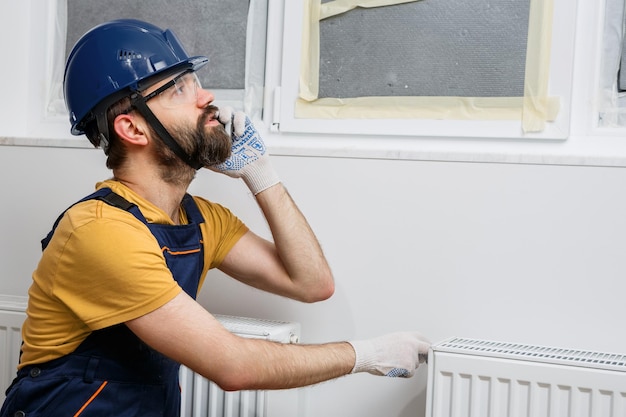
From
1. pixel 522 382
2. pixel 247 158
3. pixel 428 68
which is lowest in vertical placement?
pixel 522 382

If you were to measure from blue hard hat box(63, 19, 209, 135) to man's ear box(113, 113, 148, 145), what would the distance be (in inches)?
1.6

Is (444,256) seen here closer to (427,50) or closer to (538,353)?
(538,353)

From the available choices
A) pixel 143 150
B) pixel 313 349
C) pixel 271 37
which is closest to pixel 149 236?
pixel 143 150

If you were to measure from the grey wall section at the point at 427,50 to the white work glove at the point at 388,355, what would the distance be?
0.63 m

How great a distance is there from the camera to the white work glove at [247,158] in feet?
4.87

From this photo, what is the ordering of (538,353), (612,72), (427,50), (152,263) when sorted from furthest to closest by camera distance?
(427,50) < (612,72) < (538,353) < (152,263)

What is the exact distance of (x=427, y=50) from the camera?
1739 mm

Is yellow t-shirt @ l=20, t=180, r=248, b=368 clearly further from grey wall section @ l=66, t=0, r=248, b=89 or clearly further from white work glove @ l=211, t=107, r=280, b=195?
grey wall section @ l=66, t=0, r=248, b=89

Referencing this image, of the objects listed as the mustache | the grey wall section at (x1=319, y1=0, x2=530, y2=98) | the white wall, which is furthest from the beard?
the grey wall section at (x1=319, y1=0, x2=530, y2=98)

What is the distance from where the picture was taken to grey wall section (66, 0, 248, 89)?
76.1 inches

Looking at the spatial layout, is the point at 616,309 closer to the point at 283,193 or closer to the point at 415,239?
the point at 415,239

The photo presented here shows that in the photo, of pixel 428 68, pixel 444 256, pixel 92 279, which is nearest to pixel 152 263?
pixel 92 279

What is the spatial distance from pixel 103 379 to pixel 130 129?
47 cm

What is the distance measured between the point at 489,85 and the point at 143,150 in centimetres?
82
